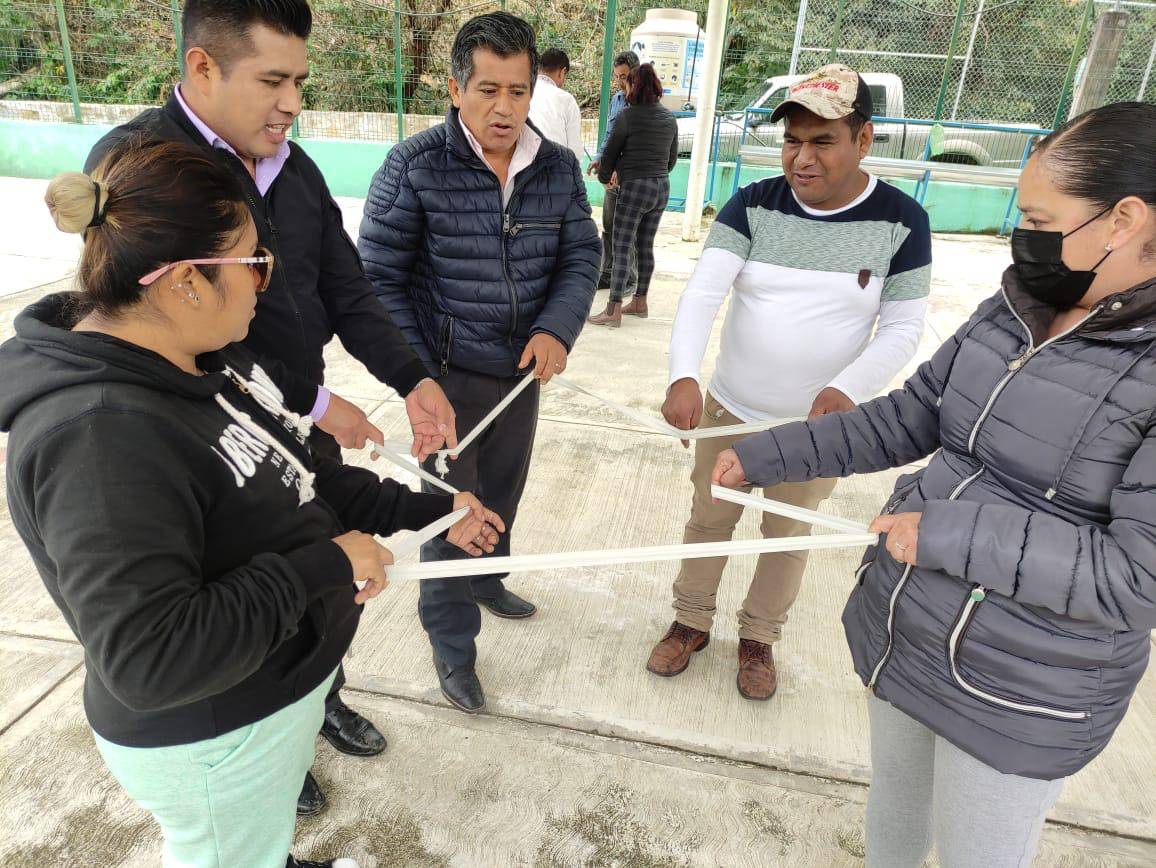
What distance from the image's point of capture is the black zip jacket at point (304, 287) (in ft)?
5.67

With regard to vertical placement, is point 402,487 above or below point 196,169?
below

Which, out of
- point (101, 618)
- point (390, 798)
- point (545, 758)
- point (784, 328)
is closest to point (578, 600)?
point (545, 758)

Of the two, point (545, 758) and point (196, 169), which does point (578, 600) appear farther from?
point (196, 169)

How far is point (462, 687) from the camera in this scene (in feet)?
8.02

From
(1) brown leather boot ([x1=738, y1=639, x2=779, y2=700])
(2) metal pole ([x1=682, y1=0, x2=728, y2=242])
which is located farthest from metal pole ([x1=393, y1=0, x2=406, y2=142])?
(1) brown leather boot ([x1=738, y1=639, x2=779, y2=700])

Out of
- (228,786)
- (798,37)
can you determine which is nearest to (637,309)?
(228,786)

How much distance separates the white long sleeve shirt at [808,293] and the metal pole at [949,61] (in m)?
10.0

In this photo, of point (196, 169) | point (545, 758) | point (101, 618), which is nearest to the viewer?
point (101, 618)

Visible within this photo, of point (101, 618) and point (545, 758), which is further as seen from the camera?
point (545, 758)

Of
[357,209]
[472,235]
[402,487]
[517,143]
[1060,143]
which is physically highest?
[1060,143]

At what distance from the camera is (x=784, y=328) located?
2.28 meters

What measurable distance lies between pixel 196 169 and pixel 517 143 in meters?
1.36

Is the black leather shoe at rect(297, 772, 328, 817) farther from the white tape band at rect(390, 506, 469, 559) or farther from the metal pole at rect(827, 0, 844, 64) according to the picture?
the metal pole at rect(827, 0, 844, 64)

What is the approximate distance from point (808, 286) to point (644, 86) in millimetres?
4341
